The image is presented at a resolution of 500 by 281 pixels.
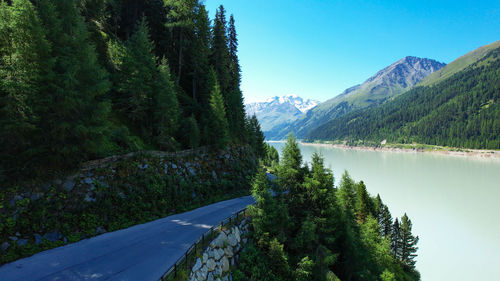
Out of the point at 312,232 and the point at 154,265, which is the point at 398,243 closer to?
the point at 312,232

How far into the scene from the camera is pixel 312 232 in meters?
14.9

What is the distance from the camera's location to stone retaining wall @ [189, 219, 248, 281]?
10.7 m

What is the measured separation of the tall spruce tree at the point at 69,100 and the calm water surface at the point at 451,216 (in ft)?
65.2

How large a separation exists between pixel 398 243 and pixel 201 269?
34407 mm

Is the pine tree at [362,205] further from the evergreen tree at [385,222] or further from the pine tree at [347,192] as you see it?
the pine tree at [347,192]

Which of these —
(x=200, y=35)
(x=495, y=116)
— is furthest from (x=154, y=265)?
(x=495, y=116)

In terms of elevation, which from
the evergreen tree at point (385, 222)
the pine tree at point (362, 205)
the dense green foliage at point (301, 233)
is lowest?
the evergreen tree at point (385, 222)

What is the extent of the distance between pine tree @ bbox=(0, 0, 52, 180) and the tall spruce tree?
0.45 metres

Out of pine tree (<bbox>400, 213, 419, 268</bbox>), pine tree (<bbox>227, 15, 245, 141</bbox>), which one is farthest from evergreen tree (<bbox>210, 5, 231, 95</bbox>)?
pine tree (<bbox>400, 213, 419, 268</bbox>)

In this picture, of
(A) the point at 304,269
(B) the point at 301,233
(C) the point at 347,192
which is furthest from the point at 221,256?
(C) the point at 347,192

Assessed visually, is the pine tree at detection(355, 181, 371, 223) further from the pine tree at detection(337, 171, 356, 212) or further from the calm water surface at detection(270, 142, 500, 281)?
the calm water surface at detection(270, 142, 500, 281)

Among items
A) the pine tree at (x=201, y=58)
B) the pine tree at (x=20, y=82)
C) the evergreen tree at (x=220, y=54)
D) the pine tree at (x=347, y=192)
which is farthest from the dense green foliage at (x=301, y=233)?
the evergreen tree at (x=220, y=54)

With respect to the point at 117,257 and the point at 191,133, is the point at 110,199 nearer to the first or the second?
the point at 117,257

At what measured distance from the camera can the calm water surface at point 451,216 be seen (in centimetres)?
3039
